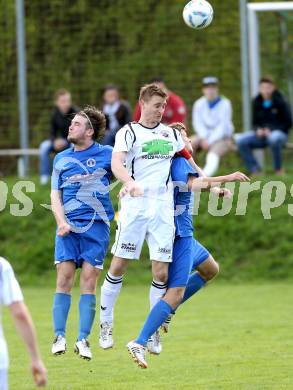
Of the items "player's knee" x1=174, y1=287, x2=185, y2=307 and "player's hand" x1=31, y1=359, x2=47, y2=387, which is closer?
"player's hand" x1=31, y1=359, x2=47, y2=387

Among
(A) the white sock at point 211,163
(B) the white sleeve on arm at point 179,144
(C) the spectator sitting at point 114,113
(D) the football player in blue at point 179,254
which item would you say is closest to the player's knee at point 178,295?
(D) the football player in blue at point 179,254

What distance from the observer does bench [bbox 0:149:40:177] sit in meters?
20.1

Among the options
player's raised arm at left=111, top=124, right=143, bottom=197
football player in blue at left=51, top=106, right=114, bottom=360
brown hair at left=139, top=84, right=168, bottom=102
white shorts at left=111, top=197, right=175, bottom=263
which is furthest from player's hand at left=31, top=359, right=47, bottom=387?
brown hair at left=139, top=84, right=168, bottom=102

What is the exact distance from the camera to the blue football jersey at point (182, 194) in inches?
384

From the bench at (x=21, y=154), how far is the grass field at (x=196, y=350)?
4192 millimetres

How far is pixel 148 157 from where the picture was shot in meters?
9.57

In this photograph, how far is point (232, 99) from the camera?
20516 mm

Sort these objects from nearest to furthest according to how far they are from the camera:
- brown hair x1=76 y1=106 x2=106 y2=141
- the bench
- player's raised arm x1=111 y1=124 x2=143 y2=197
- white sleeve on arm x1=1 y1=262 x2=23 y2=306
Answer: white sleeve on arm x1=1 y1=262 x2=23 y2=306 → player's raised arm x1=111 y1=124 x2=143 y2=197 → brown hair x1=76 y1=106 x2=106 y2=141 → the bench

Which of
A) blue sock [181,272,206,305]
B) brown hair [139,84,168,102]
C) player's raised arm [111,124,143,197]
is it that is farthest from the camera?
blue sock [181,272,206,305]

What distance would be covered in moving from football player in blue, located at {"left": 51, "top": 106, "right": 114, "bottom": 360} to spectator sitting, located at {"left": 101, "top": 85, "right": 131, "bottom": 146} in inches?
338

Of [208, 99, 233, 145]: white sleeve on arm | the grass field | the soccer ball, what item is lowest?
the grass field

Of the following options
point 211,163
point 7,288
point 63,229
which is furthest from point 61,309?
point 211,163

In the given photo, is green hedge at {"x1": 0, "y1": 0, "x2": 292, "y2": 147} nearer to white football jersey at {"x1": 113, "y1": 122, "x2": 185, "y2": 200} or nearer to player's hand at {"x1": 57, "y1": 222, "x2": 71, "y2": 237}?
white football jersey at {"x1": 113, "y1": 122, "x2": 185, "y2": 200}

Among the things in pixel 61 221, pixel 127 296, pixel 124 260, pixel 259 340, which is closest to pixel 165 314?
pixel 124 260
